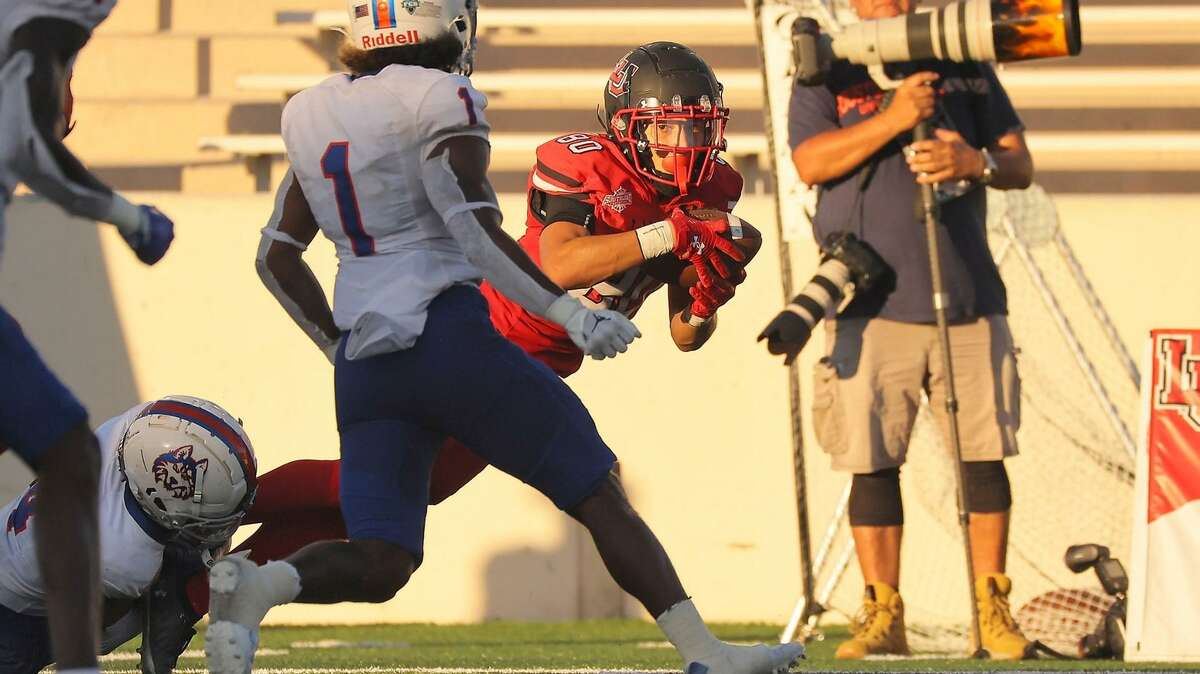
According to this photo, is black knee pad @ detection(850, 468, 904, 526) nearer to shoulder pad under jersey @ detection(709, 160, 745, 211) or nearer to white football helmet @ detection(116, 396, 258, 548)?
shoulder pad under jersey @ detection(709, 160, 745, 211)

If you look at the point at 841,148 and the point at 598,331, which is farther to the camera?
the point at 841,148

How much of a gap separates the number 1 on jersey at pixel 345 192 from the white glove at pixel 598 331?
1.32ft

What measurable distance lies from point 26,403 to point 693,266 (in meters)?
1.70

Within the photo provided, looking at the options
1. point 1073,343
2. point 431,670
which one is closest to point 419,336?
point 431,670

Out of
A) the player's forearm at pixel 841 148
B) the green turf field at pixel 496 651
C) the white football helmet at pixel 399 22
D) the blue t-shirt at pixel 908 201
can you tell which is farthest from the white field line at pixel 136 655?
the white football helmet at pixel 399 22

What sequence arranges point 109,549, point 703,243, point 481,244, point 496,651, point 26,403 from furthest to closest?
point 496,651 → point 703,243 → point 109,549 → point 481,244 → point 26,403

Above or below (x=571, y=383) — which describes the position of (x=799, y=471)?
below

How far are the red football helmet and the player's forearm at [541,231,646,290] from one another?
230 millimetres

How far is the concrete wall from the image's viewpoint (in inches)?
248

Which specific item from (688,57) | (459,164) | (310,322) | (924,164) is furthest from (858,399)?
(459,164)

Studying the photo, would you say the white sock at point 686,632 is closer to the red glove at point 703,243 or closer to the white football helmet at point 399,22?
the red glove at point 703,243

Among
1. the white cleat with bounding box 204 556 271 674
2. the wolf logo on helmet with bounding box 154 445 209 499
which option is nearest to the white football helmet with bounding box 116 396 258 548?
the wolf logo on helmet with bounding box 154 445 209 499

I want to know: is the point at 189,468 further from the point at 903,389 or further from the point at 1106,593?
the point at 1106,593

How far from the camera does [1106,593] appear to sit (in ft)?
17.4
